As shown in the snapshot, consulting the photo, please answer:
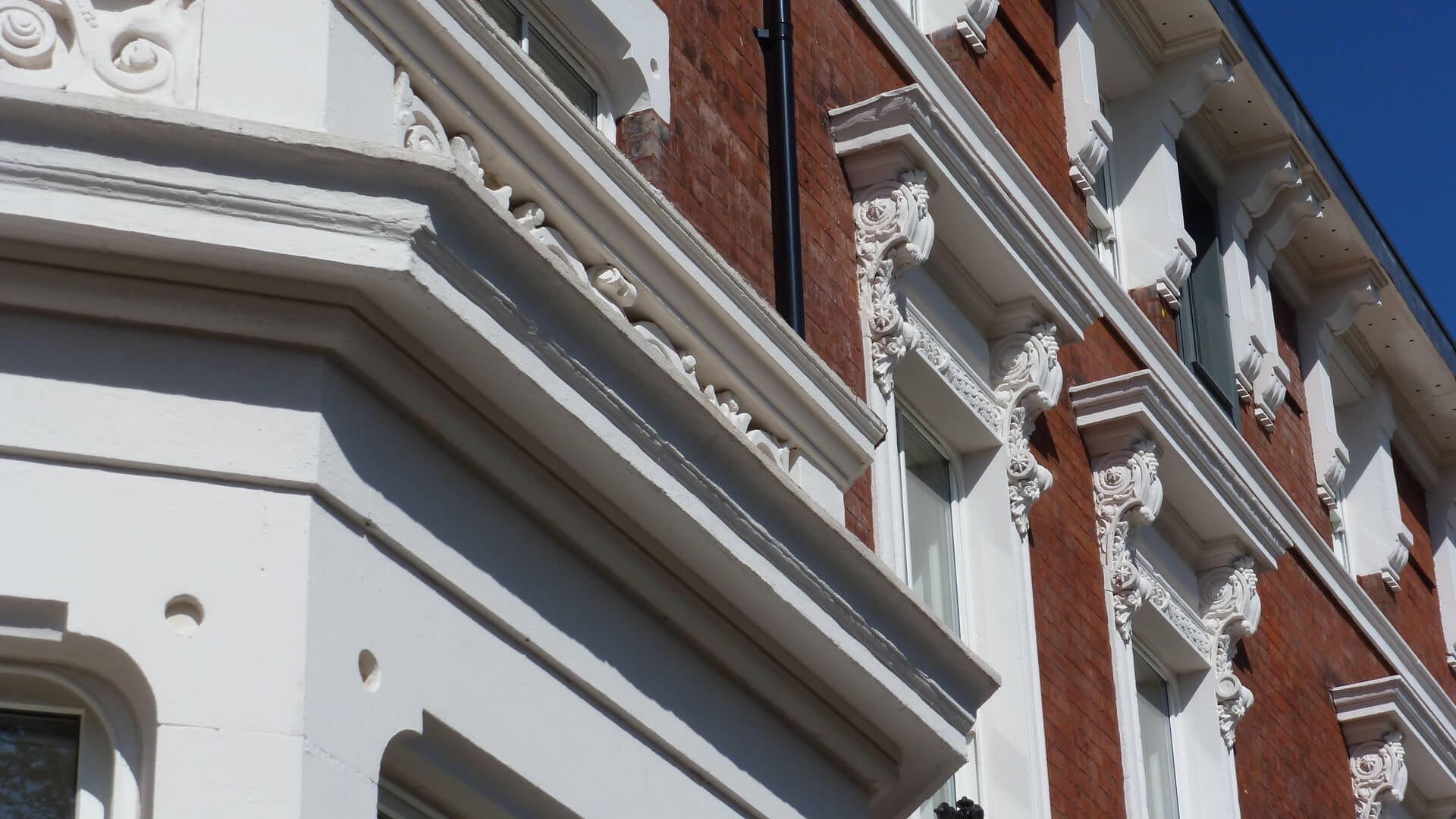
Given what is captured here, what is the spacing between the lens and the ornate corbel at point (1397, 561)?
675 inches

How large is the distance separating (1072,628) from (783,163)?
3.13 meters

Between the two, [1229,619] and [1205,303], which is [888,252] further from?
[1205,303]

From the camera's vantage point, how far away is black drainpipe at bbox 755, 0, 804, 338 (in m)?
9.22

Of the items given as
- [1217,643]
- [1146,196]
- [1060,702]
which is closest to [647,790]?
[1060,702]

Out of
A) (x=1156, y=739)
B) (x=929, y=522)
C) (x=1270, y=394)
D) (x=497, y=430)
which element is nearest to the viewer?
(x=497, y=430)

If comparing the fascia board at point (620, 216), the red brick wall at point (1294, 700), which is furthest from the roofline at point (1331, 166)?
the fascia board at point (620, 216)

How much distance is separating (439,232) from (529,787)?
134 cm

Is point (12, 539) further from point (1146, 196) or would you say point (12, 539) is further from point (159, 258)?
point (1146, 196)

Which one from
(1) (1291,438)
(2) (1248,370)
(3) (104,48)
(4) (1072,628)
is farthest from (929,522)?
(3) (104,48)

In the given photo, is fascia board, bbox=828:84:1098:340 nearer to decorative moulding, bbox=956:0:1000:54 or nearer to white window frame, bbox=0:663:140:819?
decorative moulding, bbox=956:0:1000:54

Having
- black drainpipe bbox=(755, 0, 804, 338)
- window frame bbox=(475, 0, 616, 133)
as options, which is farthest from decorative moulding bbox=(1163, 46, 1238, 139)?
window frame bbox=(475, 0, 616, 133)

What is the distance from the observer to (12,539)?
196 inches

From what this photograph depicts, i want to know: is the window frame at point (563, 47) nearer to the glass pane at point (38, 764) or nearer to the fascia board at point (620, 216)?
the fascia board at point (620, 216)

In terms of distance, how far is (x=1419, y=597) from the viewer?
59.9 ft
